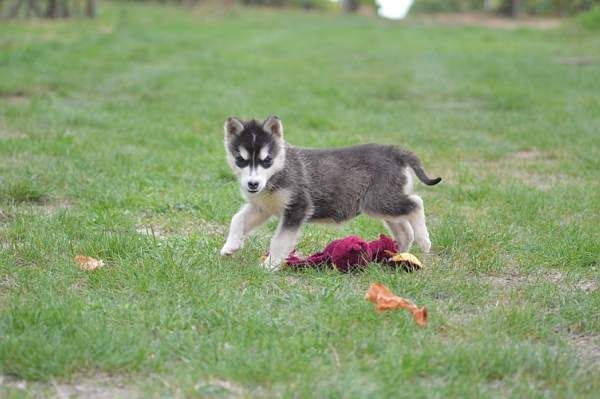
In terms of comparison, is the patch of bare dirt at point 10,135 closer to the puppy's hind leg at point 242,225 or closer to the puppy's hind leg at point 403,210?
the puppy's hind leg at point 242,225

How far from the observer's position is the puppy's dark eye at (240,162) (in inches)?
247

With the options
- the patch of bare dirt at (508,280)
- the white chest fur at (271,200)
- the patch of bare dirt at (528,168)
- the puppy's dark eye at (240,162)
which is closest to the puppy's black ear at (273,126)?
the puppy's dark eye at (240,162)

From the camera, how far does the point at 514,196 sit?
865 centimetres

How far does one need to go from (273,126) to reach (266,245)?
1.09 m

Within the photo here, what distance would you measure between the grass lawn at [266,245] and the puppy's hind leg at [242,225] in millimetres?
137

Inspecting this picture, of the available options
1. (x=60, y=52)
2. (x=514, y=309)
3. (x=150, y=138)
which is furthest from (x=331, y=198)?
(x=60, y=52)

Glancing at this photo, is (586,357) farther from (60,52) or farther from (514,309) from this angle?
(60,52)

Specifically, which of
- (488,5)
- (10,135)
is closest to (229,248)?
(10,135)

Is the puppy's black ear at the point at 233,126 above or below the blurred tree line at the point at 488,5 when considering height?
above

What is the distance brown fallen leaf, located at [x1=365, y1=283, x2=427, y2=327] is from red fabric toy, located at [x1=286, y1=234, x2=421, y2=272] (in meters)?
0.71

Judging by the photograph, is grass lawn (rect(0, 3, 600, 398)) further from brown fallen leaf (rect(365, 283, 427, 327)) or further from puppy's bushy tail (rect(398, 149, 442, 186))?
puppy's bushy tail (rect(398, 149, 442, 186))

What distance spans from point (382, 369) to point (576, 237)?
3307 millimetres

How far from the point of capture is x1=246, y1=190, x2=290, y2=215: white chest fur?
21.0 ft

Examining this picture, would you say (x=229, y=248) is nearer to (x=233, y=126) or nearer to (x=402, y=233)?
(x=233, y=126)
